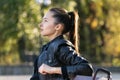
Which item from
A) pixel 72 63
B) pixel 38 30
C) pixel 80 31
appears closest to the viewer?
pixel 72 63

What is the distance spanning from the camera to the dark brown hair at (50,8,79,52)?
9.86 ft

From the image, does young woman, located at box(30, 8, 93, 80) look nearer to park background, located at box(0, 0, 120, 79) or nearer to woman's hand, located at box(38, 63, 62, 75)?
A: woman's hand, located at box(38, 63, 62, 75)

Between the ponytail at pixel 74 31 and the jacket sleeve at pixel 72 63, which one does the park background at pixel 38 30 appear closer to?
the ponytail at pixel 74 31

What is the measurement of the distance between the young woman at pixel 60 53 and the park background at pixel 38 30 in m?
11.9

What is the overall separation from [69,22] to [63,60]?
0.96 feet

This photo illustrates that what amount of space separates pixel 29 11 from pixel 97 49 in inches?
209

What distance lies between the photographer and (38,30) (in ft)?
54.0

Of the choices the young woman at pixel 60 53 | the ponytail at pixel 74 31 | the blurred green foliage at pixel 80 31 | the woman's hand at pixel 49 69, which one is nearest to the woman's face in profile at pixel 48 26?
the young woman at pixel 60 53

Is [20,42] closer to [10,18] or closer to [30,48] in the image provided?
[30,48]

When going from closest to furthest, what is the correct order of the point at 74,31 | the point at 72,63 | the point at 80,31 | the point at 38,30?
1. the point at 72,63
2. the point at 74,31
3. the point at 38,30
4. the point at 80,31

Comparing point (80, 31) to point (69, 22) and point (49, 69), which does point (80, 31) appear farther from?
point (49, 69)

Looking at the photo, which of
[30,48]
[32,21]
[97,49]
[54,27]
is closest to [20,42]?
[30,48]

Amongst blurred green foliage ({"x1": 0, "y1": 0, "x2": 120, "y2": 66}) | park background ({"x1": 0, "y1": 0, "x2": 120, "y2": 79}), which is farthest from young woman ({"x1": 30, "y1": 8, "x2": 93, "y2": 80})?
blurred green foliage ({"x1": 0, "y1": 0, "x2": 120, "y2": 66})

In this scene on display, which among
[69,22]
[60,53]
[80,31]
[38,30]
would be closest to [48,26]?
[69,22]
